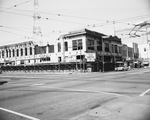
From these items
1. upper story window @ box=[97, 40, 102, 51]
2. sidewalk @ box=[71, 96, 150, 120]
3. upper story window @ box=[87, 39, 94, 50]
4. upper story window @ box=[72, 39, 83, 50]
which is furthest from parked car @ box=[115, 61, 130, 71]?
sidewalk @ box=[71, 96, 150, 120]

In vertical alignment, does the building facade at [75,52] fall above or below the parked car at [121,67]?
above

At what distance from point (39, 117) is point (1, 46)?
233 ft

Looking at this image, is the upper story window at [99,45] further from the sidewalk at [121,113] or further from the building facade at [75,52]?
the sidewalk at [121,113]

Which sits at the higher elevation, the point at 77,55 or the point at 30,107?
the point at 77,55

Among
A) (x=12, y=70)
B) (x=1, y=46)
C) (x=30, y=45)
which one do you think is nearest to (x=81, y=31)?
(x=30, y=45)

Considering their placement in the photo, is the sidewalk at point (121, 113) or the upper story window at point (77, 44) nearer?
the sidewalk at point (121, 113)

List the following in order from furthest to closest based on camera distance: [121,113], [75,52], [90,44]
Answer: [90,44], [75,52], [121,113]

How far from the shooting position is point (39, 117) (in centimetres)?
618

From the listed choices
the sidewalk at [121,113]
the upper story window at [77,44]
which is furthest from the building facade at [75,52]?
the sidewalk at [121,113]

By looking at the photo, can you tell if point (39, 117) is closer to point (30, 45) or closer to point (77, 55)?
point (77, 55)

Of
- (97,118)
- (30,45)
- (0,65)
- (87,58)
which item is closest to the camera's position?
(97,118)

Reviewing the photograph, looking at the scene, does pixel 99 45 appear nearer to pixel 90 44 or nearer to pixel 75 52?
pixel 90 44

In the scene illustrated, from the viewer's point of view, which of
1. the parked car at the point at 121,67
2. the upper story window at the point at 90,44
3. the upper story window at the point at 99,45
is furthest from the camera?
the upper story window at the point at 99,45

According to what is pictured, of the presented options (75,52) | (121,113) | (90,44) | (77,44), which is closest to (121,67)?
(90,44)
